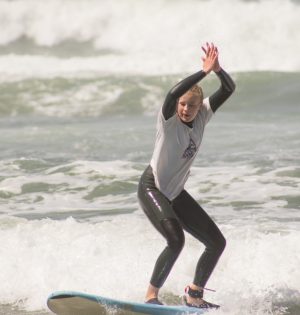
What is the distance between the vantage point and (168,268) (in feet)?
21.3

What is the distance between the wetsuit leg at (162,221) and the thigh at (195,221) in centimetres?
10

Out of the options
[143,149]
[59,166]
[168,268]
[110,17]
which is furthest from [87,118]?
[168,268]

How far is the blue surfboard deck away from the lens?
259 inches

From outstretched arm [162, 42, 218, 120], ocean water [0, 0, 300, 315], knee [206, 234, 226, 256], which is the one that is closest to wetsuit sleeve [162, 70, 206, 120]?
outstretched arm [162, 42, 218, 120]

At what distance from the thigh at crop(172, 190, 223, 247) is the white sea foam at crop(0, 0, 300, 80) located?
1886cm

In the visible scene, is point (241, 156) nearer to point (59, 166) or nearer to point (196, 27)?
point (59, 166)

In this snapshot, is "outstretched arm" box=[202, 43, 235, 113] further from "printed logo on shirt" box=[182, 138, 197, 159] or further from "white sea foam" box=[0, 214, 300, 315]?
"white sea foam" box=[0, 214, 300, 315]

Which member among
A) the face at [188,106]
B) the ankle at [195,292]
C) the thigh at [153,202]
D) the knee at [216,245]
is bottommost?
the ankle at [195,292]

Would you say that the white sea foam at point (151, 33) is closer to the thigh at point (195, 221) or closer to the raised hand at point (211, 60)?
Result: the thigh at point (195, 221)

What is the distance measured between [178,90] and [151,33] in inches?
952

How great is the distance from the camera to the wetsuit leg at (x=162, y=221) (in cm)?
639

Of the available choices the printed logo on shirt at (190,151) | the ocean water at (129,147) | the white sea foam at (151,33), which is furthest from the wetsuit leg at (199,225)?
the white sea foam at (151,33)

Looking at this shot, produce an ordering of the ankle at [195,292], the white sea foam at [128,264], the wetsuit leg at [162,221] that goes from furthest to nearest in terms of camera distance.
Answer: the white sea foam at [128,264] → the ankle at [195,292] → the wetsuit leg at [162,221]

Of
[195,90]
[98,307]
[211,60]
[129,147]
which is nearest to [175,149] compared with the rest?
[195,90]
